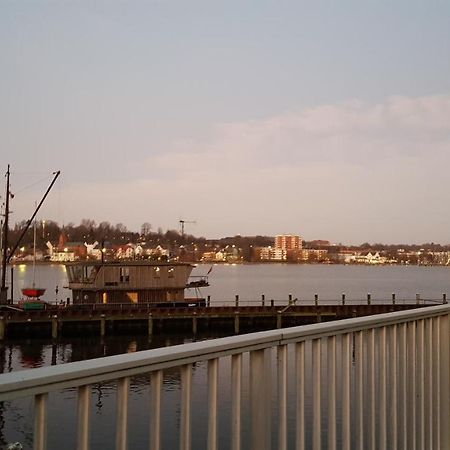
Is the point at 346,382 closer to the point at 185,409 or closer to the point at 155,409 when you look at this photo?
the point at 185,409

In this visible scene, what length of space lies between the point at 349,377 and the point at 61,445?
40.0 ft

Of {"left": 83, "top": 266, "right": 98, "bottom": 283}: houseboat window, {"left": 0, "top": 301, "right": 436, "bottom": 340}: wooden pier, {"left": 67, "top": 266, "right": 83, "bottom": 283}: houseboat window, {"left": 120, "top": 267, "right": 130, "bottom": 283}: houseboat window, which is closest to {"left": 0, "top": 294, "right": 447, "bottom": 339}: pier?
{"left": 0, "top": 301, "right": 436, "bottom": 340}: wooden pier

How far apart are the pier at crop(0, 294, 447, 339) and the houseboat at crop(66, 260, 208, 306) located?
1.41 meters

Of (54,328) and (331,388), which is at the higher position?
(331,388)

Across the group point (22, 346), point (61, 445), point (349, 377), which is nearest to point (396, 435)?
point (349, 377)

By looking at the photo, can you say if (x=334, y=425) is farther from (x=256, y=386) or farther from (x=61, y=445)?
(x=61, y=445)

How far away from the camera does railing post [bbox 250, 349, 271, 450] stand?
9.15 ft

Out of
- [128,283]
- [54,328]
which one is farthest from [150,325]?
[128,283]

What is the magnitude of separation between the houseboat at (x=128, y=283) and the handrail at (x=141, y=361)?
148 ft

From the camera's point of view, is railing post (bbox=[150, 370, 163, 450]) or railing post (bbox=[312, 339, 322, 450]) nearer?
railing post (bbox=[150, 370, 163, 450])

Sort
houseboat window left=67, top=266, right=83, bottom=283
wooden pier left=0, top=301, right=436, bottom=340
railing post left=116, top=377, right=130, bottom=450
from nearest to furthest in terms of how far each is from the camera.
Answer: railing post left=116, top=377, right=130, bottom=450 → wooden pier left=0, top=301, right=436, bottom=340 → houseboat window left=67, top=266, right=83, bottom=283

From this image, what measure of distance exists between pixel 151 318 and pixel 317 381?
3949cm

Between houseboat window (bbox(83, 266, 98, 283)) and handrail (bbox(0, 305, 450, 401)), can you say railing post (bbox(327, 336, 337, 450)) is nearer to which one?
handrail (bbox(0, 305, 450, 401))

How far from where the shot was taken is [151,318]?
41844 millimetres
